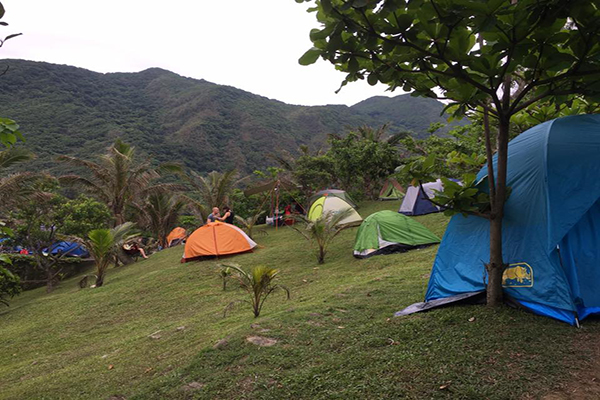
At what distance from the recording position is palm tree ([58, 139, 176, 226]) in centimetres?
1730

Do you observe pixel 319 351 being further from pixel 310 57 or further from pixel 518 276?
pixel 310 57

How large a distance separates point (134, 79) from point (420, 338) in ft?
304

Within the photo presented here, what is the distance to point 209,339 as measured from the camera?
14.5 ft

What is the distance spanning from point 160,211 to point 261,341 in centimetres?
1858

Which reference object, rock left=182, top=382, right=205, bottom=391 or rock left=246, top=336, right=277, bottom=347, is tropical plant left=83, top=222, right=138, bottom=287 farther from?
rock left=182, top=382, right=205, bottom=391

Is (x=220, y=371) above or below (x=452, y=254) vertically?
below

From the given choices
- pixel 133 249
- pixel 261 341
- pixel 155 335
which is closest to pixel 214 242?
pixel 155 335

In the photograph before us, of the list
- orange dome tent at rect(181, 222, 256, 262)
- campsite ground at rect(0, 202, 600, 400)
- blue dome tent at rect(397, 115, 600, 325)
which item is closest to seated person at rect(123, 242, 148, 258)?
orange dome tent at rect(181, 222, 256, 262)

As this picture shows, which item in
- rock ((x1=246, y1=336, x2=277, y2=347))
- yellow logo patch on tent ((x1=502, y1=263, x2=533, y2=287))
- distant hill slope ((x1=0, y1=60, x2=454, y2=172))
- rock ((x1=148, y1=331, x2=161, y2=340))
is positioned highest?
distant hill slope ((x1=0, y1=60, x2=454, y2=172))

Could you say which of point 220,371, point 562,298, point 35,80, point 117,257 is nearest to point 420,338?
point 562,298

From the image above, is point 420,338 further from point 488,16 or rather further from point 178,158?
point 178,158

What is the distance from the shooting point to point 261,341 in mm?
3771

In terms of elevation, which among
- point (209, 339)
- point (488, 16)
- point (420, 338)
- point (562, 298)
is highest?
point (488, 16)

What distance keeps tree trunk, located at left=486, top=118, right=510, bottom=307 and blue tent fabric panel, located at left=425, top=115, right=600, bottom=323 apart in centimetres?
21
